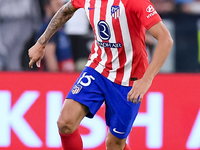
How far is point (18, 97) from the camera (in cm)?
419

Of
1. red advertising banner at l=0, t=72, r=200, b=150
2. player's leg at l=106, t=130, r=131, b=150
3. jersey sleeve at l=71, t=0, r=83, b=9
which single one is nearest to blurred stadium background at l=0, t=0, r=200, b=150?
red advertising banner at l=0, t=72, r=200, b=150

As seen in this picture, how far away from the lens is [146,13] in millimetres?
2586

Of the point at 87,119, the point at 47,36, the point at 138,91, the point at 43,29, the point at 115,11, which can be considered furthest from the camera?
the point at 43,29

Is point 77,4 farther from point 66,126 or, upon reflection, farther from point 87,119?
point 87,119

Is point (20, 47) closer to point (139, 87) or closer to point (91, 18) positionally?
point (91, 18)

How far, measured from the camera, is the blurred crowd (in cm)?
430

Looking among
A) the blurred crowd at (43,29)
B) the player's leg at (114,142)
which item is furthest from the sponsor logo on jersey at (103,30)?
the blurred crowd at (43,29)

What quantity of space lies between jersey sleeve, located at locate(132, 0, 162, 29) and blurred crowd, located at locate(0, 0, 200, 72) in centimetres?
169

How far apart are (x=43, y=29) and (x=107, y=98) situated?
5.50 feet

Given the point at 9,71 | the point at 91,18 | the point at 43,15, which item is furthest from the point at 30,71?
the point at 91,18

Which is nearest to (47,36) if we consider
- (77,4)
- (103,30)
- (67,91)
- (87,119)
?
(77,4)

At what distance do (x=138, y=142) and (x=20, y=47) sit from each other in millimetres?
1609

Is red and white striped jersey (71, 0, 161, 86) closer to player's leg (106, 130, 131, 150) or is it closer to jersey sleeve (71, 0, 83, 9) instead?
jersey sleeve (71, 0, 83, 9)

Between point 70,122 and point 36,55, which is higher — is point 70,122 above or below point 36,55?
below
